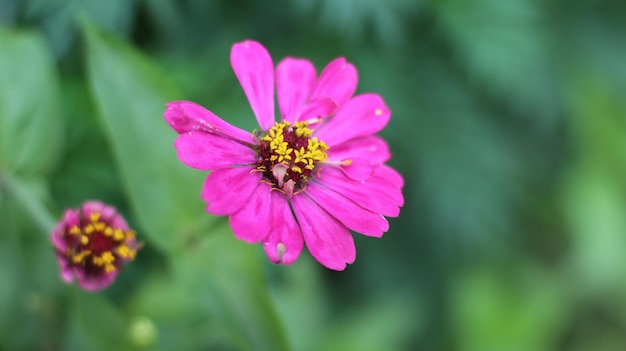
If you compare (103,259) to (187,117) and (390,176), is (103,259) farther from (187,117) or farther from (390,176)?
(390,176)

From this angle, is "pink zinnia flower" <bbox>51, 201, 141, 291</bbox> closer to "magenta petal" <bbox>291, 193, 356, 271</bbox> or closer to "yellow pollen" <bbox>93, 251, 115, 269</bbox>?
"yellow pollen" <bbox>93, 251, 115, 269</bbox>

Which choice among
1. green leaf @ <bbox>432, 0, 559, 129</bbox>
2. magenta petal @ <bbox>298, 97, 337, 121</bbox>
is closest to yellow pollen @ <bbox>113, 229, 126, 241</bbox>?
magenta petal @ <bbox>298, 97, 337, 121</bbox>

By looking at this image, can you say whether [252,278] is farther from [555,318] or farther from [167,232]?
[555,318]

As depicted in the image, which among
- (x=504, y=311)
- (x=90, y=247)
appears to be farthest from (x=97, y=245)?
(x=504, y=311)

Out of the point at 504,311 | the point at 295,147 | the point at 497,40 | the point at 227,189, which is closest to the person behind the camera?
the point at 227,189

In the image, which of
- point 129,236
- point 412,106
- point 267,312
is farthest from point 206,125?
point 412,106

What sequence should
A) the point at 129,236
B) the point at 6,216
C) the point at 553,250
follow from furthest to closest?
the point at 553,250
the point at 6,216
the point at 129,236
